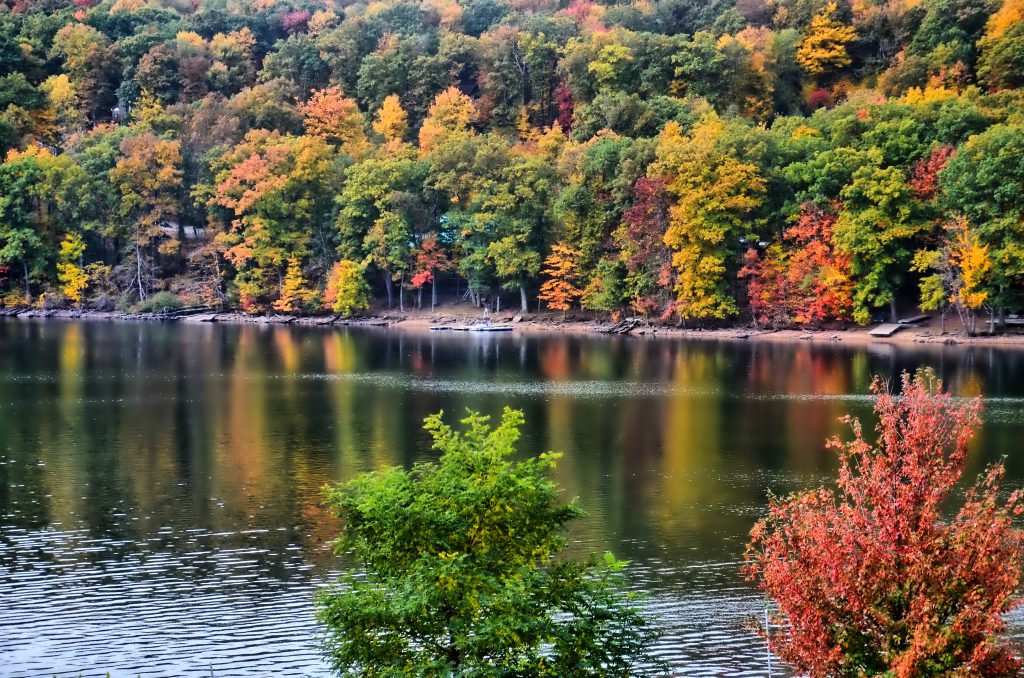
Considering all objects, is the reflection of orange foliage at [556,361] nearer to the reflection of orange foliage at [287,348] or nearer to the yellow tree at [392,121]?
the reflection of orange foliage at [287,348]

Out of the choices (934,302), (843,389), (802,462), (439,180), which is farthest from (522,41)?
(802,462)

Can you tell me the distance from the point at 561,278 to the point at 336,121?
1214 inches

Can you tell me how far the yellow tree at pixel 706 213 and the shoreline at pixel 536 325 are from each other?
245cm

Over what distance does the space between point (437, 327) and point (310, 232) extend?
14609 mm

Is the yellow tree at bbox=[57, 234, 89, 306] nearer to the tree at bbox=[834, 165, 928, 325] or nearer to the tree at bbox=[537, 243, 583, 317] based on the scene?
the tree at bbox=[537, 243, 583, 317]

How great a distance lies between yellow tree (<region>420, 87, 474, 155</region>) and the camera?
9844 centimetres

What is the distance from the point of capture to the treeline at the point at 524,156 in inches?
2817

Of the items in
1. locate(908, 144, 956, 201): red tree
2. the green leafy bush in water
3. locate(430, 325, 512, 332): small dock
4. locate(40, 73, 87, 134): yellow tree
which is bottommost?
locate(430, 325, 512, 332): small dock

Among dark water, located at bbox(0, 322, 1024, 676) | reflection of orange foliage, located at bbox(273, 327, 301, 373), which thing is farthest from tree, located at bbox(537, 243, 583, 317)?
reflection of orange foliage, located at bbox(273, 327, 301, 373)

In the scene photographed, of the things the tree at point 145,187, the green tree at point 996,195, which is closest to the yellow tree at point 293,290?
the tree at point 145,187

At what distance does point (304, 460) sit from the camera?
35.3 meters

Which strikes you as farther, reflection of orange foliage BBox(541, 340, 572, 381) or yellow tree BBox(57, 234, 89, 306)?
yellow tree BBox(57, 234, 89, 306)

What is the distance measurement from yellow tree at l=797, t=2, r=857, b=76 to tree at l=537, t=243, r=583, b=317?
33.3 metres

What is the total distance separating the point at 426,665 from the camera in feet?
45.0
